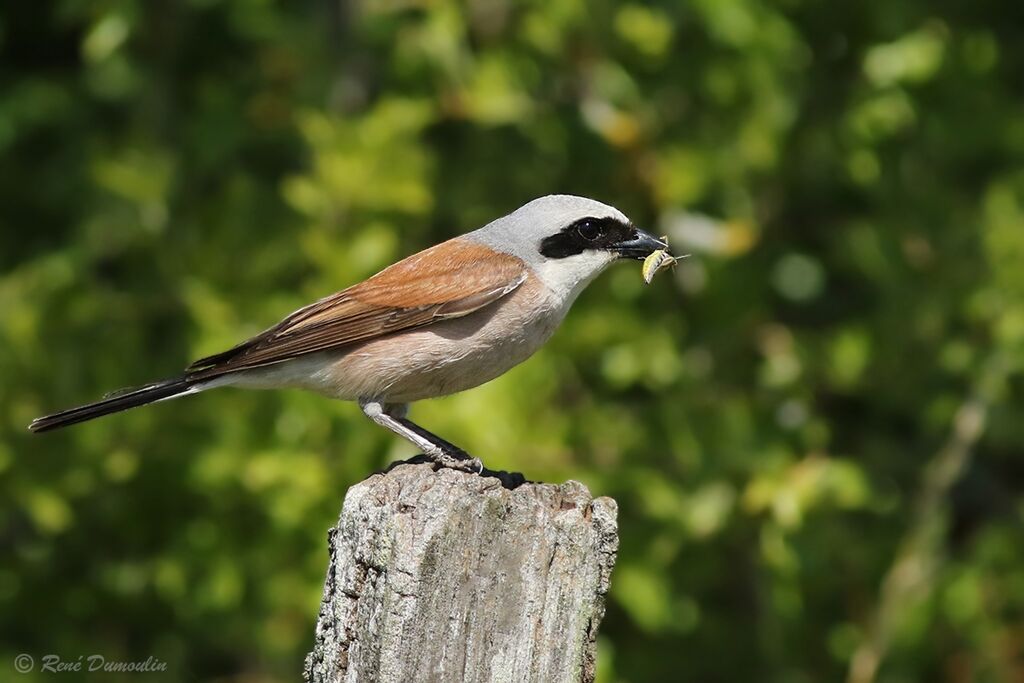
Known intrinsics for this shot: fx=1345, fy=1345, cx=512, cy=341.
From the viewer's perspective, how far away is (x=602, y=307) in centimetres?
623

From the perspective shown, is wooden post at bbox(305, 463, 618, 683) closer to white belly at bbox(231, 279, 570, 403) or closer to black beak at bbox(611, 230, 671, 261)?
white belly at bbox(231, 279, 570, 403)

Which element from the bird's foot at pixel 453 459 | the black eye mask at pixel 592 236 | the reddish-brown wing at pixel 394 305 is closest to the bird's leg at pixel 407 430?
the bird's foot at pixel 453 459

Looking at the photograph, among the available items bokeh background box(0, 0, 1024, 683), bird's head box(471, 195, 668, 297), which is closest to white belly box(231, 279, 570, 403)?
bird's head box(471, 195, 668, 297)

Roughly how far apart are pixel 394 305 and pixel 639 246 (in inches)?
33.6

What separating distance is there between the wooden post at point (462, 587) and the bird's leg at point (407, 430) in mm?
1082

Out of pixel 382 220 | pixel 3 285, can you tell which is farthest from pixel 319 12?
pixel 3 285

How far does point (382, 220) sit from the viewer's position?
6.04 meters

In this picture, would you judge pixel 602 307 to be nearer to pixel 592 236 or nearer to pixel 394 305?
pixel 592 236

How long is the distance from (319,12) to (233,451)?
261 cm

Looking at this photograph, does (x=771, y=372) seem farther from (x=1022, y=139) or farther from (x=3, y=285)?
(x=3, y=285)

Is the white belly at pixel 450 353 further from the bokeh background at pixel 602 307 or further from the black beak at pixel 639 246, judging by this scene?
the bokeh background at pixel 602 307

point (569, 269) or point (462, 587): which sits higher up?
point (569, 269)

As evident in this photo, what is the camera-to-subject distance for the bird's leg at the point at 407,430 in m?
4.30

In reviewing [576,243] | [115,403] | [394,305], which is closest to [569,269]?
[576,243]
